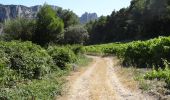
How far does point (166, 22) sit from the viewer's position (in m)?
76.4

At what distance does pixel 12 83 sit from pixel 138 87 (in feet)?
21.1

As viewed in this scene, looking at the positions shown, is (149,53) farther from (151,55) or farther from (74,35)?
(74,35)

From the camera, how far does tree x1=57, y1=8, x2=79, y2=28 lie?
96.6 meters

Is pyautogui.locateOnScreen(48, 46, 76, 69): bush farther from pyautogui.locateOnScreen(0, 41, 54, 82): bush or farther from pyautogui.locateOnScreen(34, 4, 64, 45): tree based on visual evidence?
pyautogui.locateOnScreen(34, 4, 64, 45): tree

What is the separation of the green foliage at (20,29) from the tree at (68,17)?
36141mm

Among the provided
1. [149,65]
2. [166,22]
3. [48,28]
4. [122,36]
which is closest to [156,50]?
[149,65]

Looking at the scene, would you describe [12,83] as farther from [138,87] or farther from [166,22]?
[166,22]

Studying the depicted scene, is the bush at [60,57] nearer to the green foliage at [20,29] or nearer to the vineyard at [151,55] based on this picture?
the vineyard at [151,55]

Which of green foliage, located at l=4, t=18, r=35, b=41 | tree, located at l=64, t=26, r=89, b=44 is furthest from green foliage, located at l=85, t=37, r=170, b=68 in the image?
tree, located at l=64, t=26, r=89, b=44

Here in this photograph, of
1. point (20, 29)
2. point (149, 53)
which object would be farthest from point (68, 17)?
point (149, 53)

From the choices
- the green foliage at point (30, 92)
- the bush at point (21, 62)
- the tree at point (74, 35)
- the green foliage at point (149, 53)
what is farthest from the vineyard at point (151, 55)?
the tree at point (74, 35)

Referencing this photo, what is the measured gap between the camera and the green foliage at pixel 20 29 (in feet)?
191

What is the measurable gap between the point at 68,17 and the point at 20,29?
39.5 meters

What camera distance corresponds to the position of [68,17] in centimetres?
9769
